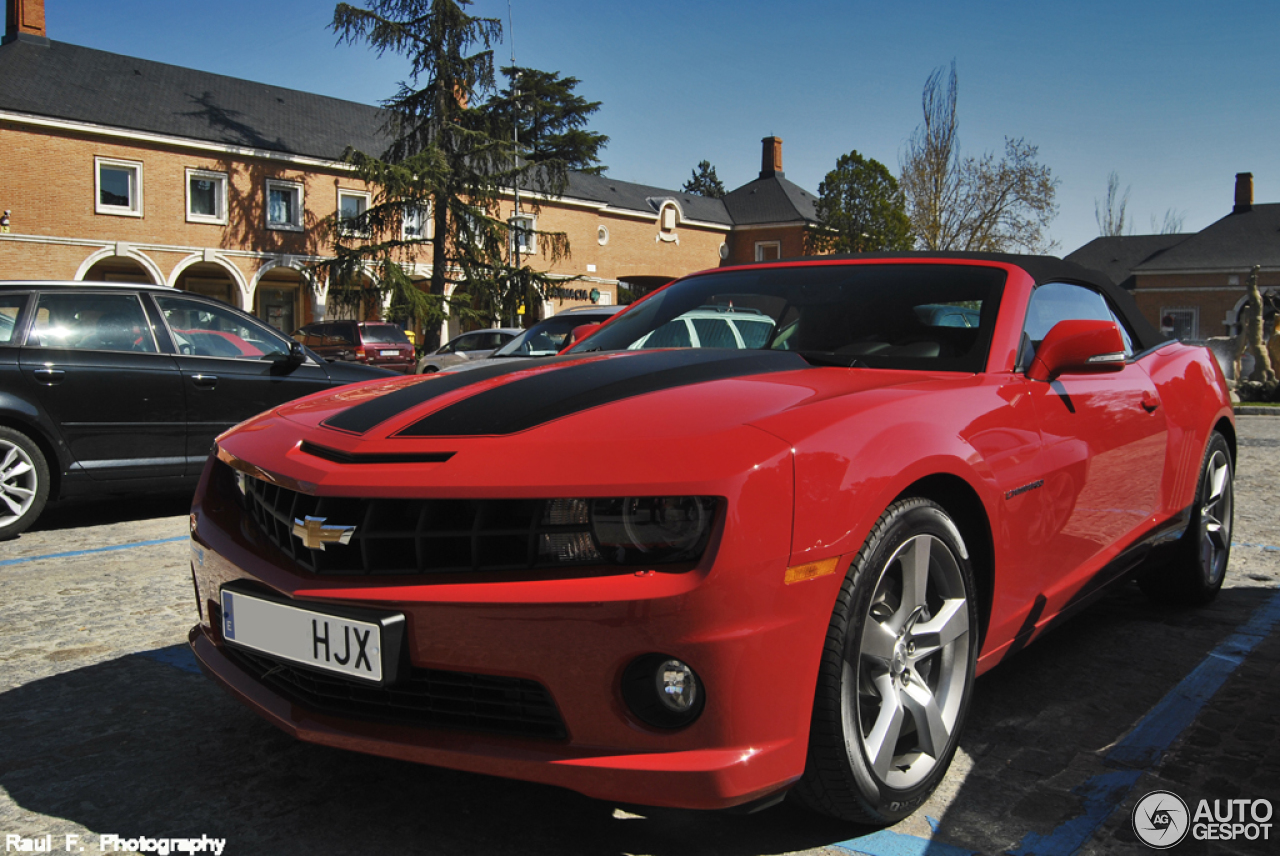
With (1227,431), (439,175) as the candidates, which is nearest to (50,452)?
(1227,431)

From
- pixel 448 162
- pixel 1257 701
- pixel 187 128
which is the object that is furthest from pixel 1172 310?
pixel 1257 701

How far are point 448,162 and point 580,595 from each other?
102ft

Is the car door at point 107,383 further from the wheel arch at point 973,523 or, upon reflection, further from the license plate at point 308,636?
the wheel arch at point 973,523

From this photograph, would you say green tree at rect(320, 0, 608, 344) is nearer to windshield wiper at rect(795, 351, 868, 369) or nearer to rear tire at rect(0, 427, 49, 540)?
rear tire at rect(0, 427, 49, 540)

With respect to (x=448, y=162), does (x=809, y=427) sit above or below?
below

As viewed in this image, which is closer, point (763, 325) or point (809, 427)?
point (809, 427)

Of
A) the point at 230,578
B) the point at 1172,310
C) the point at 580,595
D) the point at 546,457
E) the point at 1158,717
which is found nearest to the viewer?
the point at 580,595

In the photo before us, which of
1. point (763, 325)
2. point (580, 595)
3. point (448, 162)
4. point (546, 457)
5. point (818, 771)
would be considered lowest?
point (818, 771)

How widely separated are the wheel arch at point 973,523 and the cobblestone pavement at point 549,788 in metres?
0.46

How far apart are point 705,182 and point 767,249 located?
55555mm

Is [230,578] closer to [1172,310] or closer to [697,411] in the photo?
[697,411]

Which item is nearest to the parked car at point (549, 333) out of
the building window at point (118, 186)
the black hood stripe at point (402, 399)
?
the black hood stripe at point (402, 399)

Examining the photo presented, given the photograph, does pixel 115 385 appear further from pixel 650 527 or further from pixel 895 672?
pixel 895 672

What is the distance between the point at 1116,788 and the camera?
2422mm
